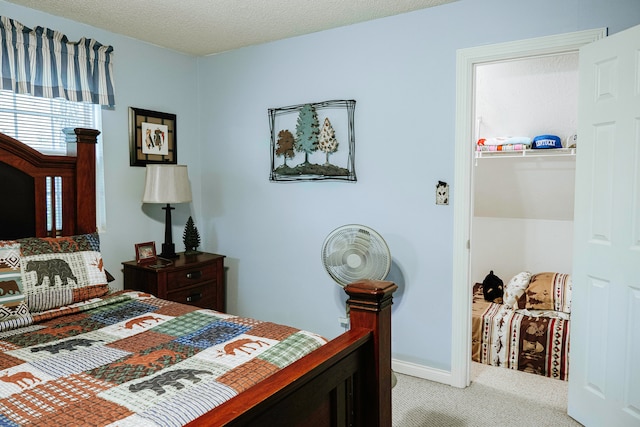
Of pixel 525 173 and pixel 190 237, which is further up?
pixel 525 173

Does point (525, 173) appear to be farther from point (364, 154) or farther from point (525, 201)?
point (364, 154)

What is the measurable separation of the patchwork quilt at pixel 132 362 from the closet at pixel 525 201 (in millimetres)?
1631

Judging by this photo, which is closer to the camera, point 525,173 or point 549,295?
point 549,295

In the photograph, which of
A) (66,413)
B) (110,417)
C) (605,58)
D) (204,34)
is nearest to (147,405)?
(110,417)

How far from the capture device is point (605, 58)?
7.42 feet

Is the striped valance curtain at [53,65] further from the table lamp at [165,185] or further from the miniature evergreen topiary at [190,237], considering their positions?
the miniature evergreen topiary at [190,237]

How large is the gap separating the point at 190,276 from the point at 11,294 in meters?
1.36

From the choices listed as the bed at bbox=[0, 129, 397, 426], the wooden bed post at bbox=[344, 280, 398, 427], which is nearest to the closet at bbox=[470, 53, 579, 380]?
the wooden bed post at bbox=[344, 280, 398, 427]

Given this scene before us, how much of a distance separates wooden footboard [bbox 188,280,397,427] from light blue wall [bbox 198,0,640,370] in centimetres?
139

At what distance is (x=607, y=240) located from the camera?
229cm

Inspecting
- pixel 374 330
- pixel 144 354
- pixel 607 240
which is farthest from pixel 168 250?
pixel 607 240

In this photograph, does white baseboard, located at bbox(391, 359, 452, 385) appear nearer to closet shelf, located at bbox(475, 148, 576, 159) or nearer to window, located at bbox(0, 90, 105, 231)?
closet shelf, located at bbox(475, 148, 576, 159)

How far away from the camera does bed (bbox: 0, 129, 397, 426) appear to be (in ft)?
4.23

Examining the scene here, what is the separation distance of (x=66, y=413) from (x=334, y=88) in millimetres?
2596
